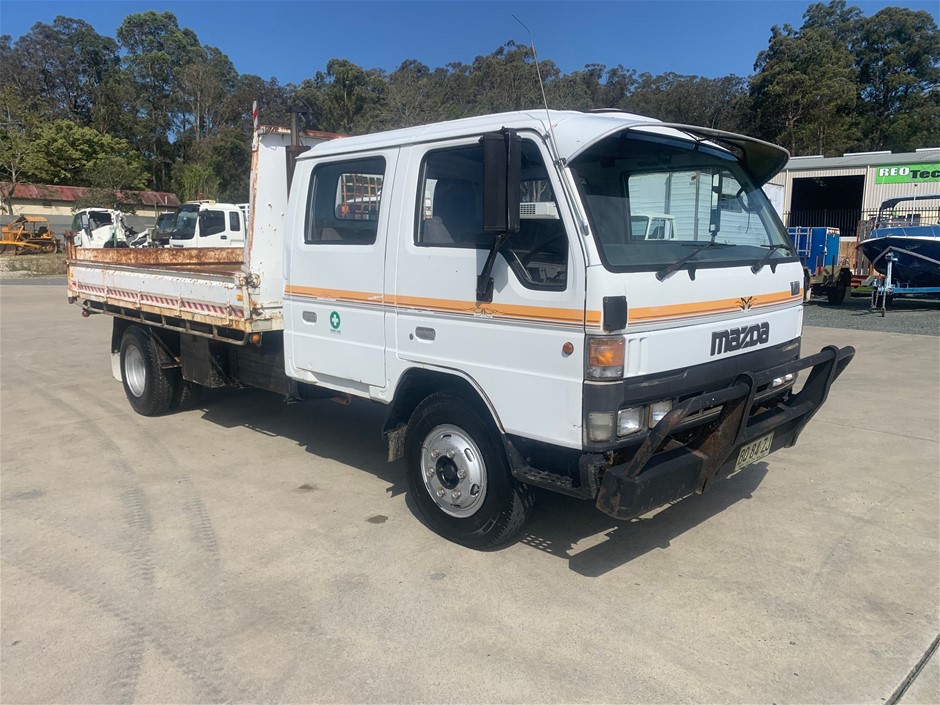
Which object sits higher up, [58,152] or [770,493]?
[58,152]

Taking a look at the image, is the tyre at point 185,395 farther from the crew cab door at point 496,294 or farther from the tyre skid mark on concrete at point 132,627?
the crew cab door at point 496,294

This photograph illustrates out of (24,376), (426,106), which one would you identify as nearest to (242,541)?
(24,376)

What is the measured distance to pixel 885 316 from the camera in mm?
14812

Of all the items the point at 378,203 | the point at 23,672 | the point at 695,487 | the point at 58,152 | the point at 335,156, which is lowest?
the point at 23,672

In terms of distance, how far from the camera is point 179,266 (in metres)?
6.93

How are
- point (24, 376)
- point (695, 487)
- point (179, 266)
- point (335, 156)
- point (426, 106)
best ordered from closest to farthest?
point (695, 487), point (335, 156), point (179, 266), point (24, 376), point (426, 106)

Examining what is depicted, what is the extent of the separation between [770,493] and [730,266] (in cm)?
209

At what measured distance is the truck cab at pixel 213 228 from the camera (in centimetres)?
1738

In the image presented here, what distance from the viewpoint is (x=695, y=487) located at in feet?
11.8

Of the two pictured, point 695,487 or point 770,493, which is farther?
point 770,493

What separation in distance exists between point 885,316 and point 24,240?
3525 cm

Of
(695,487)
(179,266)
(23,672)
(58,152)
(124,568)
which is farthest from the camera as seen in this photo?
(58,152)

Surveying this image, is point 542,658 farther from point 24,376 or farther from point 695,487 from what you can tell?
point 24,376

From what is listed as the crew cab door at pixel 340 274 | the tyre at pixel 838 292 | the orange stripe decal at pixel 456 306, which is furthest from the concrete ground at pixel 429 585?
the tyre at pixel 838 292
